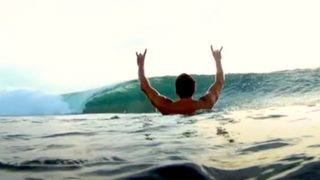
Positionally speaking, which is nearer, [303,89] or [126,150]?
[126,150]

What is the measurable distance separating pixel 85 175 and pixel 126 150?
0.93 meters

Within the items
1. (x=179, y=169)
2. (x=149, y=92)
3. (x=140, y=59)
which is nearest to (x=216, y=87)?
(x=149, y=92)

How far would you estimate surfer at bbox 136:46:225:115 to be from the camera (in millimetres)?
6648

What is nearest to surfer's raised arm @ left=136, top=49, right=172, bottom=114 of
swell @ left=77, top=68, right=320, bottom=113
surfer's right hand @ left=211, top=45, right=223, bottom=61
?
surfer's right hand @ left=211, top=45, right=223, bottom=61

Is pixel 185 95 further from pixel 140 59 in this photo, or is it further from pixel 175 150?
pixel 175 150

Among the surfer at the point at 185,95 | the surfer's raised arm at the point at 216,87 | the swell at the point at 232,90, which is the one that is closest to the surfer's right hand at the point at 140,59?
the surfer at the point at 185,95

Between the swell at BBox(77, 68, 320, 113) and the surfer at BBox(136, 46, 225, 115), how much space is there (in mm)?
7936

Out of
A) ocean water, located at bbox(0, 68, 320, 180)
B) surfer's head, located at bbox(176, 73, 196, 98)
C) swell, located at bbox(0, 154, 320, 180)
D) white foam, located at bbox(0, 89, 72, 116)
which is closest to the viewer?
swell, located at bbox(0, 154, 320, 180)

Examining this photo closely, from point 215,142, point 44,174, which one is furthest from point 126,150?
point 44,174

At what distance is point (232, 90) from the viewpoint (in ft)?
57.2

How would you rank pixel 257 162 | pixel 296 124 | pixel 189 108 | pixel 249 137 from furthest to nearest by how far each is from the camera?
pixel 189 108 < pixel 296 124 < pixel 249 137 < pixel 257 162

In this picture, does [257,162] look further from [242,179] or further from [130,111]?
[130,111]

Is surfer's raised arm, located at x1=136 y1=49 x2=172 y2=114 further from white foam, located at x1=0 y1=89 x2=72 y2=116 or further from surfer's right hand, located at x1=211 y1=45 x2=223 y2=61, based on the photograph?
white foam, located at x1=0 y1=89 x2=72 y2=116

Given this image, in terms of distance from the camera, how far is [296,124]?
5082mm
